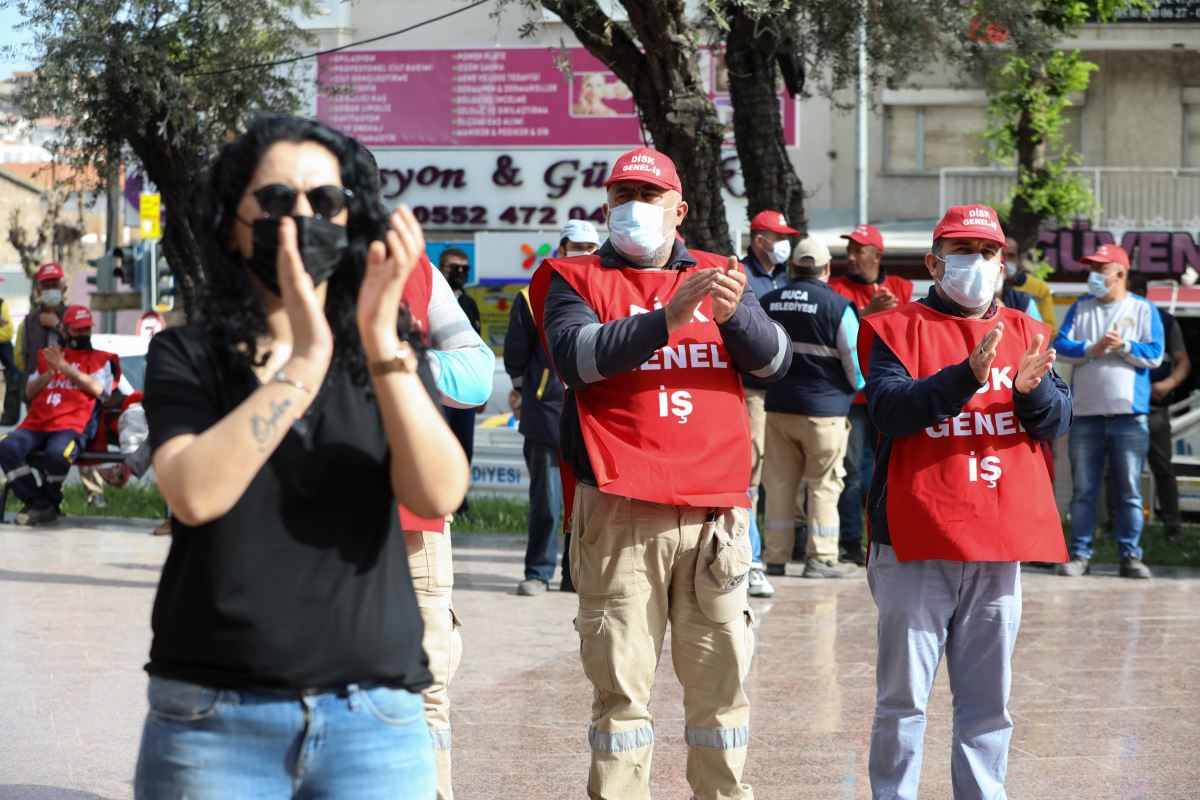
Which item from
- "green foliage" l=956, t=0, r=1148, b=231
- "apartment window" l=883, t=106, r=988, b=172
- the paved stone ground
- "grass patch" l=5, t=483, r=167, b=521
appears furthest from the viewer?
"apartment window" l=883, t=106, r=988, b=172

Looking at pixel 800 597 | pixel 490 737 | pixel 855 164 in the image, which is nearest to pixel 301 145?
pixel 490 737

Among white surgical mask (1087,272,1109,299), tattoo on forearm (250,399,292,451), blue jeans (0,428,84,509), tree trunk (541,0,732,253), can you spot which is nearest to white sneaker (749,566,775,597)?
white surgical mask (1087,272,1109,299)

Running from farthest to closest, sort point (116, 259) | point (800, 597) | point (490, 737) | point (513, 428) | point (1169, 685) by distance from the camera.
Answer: point (116, 259), point (513, 428), point (800, 597), point (1169, 685), point (490, 737)

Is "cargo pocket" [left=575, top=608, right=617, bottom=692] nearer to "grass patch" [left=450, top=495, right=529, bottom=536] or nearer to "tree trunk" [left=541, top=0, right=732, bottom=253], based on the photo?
"tree trunk" [left=541, top=0, right=732, bottom=253]

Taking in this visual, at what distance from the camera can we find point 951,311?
4820mm

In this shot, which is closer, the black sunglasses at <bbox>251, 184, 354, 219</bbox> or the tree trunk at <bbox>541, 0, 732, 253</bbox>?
the black sunglasses at <bbox>251, 184, 354, 219</bbox>

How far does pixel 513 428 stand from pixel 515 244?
8430mm

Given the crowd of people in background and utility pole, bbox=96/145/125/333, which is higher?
utility pole, bbox=96/145/125/333

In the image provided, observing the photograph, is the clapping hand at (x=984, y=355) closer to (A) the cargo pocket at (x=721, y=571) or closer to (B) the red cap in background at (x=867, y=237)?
(A) the cargo pocket at (x=721, y=571)

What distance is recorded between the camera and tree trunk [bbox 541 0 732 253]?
11820mm

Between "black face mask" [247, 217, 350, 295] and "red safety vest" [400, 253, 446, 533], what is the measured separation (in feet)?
5.08

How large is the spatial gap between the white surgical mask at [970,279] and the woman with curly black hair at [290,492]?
8.38ft

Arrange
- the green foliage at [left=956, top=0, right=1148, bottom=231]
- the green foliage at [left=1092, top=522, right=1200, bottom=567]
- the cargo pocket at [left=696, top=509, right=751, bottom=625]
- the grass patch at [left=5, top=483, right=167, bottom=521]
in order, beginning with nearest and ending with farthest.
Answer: the cargo pocket at [left=696, top=509, right=751, bottom=625] < the green foliage at [left=1092, top=522, right=1200, bottom=567] < the grass patch at [left=5, top=483, right=167, bottom=521] < the green foliage at [left=956, top=0, right=1148, bottom=231]

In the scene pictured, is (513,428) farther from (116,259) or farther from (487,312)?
(116,259)
